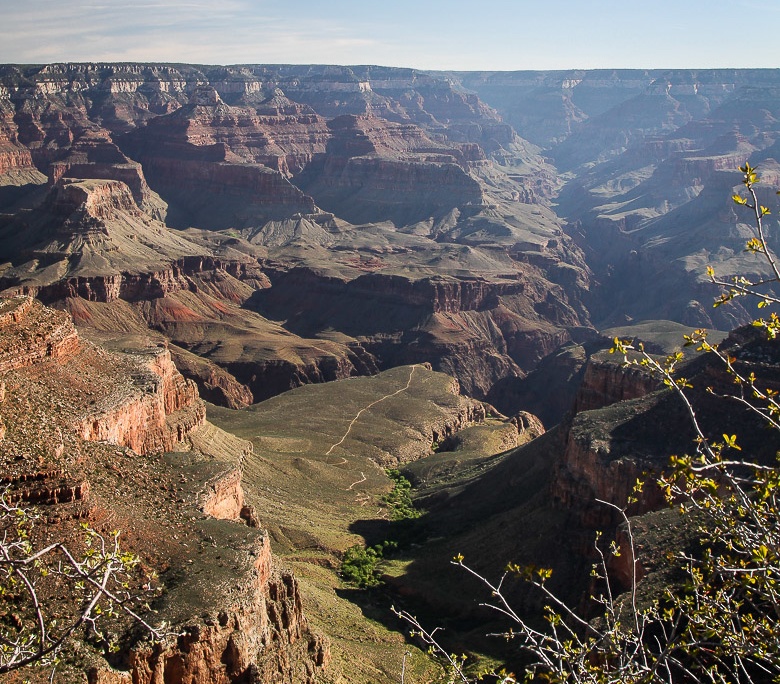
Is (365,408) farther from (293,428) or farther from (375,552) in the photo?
(375,552)

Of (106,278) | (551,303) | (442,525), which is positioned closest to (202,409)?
(442,525)

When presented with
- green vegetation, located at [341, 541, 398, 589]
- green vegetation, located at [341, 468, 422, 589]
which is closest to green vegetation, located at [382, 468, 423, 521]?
green vegetation, located at [341, 468, 422, 589]

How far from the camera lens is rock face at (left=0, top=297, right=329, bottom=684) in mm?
37000

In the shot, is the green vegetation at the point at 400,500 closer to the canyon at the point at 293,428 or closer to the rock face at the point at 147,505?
the canyon at the point at 293,428

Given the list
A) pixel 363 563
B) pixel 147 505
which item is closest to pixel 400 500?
pixel 363 563

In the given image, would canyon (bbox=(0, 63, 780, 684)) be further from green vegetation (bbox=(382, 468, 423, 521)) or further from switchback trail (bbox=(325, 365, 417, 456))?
green vegetation (bbox=(382, 468, 423, 521))

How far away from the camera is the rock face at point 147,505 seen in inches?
1457

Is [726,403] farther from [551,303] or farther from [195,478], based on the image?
[551,303]

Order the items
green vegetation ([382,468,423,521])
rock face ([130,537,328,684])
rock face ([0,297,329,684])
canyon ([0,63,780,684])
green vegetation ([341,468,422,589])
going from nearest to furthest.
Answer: rock face ([130,537,328,684])
rock face ([0,297,329,684])
canyon ([0,63,780,684])
green vegetation ([341,468,422,589])
green vegetation ([382,468,423,521])

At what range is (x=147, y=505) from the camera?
46156 millimetres

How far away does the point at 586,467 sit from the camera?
6288 cm

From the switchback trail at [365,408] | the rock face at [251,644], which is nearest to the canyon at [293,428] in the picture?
the rock face at [251,644]

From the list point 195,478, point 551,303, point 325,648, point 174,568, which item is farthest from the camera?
point 551,303

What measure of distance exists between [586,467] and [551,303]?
421 ft
